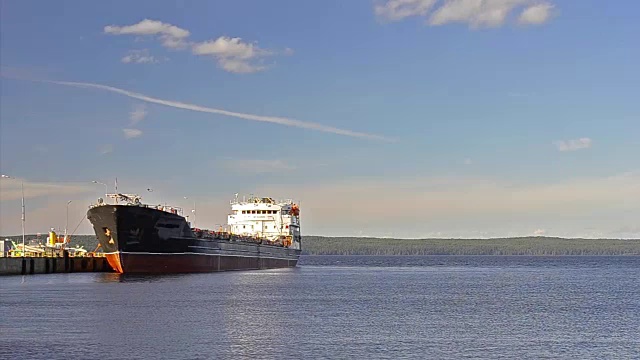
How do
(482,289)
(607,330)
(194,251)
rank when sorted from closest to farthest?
(607,330)
(482,289)
(194,251)

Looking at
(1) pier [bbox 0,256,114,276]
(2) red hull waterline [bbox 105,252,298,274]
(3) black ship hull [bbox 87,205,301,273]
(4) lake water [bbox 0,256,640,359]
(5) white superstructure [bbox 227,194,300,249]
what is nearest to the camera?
(4) lake water [bbox 0,256,640,359]

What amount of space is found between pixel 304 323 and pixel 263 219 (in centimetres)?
7608

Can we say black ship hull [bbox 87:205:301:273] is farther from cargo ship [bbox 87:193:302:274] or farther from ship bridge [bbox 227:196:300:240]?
ship bridge [bbox 227:196:300:240]

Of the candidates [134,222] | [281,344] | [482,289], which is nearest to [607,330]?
[281,344]

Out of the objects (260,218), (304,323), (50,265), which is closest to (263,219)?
(260,218)

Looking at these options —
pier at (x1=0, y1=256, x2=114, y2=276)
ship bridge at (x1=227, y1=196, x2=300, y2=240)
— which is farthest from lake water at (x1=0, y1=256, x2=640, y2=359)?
ship bridge at (x1=227, y1=196, x2=300, y2=240)

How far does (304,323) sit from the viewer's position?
45500 millimetres

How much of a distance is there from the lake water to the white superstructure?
46958 mm

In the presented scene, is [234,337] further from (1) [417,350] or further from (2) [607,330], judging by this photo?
(2) [607,330]

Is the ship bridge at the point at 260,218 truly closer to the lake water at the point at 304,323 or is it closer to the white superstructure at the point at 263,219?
the white superstructure at the point at 263,219

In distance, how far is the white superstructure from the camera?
12062cm

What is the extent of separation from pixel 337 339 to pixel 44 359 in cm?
1245

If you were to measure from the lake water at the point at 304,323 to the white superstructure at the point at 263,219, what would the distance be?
46958 millimetres

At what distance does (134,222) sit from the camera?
79.6m
